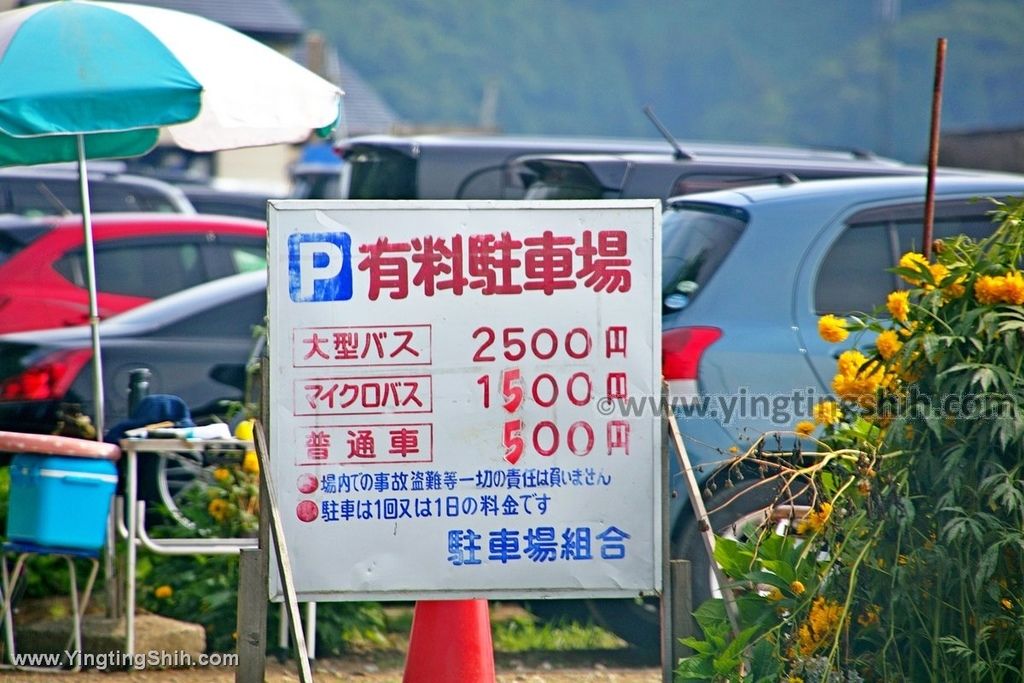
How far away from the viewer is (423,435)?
162 inches

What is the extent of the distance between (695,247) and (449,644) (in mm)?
1966

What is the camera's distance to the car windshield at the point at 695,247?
530cm

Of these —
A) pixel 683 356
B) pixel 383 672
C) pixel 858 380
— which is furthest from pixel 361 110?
pixel 858 380

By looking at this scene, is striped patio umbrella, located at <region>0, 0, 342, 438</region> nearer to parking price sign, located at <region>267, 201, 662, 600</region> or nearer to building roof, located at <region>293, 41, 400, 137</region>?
parking price sign, located at <region>267, 201, 662, 600</region>

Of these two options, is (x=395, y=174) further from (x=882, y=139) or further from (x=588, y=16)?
(x=588, y=16)

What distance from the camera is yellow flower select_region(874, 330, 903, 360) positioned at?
3867mm

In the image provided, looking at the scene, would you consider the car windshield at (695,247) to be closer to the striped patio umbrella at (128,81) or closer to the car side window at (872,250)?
the car side window at (872,250)

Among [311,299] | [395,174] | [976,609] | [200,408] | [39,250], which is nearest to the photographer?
[976,609]

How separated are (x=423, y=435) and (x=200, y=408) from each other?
2.82 metres

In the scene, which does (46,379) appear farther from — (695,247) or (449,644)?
(695,247)

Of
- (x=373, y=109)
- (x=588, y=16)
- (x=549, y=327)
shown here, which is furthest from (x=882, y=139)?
(x=588, y=16)

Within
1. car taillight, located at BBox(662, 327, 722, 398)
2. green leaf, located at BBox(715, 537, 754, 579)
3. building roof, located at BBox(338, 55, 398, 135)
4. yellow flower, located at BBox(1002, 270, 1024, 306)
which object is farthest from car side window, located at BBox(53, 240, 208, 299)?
building roof, located at BBox(338, 55, 398, 135)

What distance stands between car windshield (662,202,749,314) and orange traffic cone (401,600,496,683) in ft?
4.98

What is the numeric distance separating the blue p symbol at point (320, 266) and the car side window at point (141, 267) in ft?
17.0
